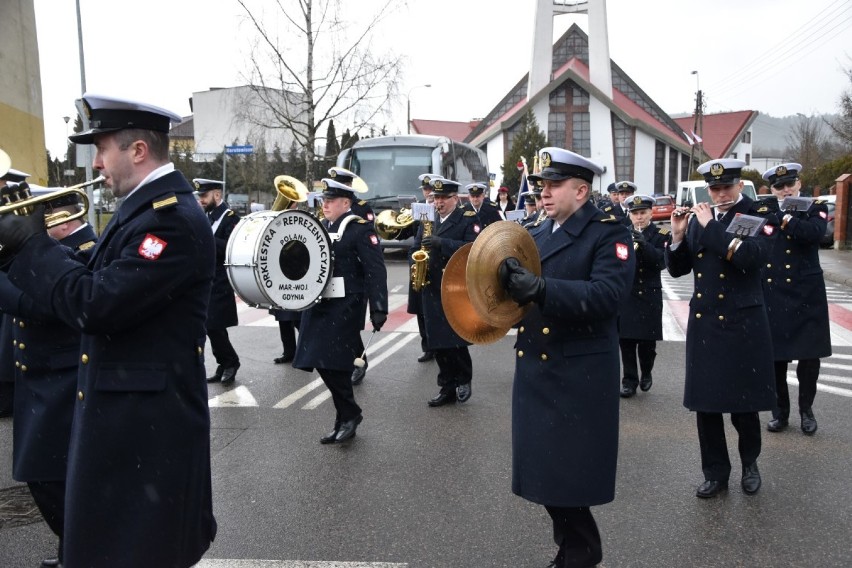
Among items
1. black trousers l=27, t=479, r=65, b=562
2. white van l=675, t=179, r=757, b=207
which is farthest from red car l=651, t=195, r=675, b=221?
black trousers l=27, t=479, r=65, b=562

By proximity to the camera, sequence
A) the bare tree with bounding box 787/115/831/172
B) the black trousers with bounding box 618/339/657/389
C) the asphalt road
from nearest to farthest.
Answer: the asphalt road < the black trousers with bounding box 618/339/657/389 < the bare tree with bounding box 787/115/831/172

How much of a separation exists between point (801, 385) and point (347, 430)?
150 inches

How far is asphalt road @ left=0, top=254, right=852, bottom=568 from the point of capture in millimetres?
3949

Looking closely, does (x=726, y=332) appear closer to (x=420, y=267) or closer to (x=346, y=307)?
(x=346, y=307)

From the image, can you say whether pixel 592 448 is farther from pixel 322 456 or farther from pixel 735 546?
pixel 322 456

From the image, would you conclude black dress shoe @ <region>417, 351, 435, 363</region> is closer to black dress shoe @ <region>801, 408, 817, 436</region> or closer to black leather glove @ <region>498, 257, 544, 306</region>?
black dress shoe @ <region>801, 408, 817, 436</region>

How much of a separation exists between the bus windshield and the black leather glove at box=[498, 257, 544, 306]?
19.0 metres

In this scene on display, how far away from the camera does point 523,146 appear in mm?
52875

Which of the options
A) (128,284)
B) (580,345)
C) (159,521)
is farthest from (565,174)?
(159,521)

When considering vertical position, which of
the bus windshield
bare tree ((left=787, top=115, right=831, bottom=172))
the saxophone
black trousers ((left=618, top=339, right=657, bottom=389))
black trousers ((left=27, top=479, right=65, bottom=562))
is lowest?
black trousers ((left=618, top=339, right=657, bottom=389))

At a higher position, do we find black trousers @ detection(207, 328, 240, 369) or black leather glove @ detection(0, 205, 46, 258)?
black leather glove @ detection(0, 205, 46, 258)

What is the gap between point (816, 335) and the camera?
6.16 meters

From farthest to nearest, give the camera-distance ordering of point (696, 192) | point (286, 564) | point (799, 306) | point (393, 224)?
point (696, 192)
point (393, 224)
point (799, 306)
point (286, 564)

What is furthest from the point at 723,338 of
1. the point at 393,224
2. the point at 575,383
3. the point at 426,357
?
the point at 426,357
